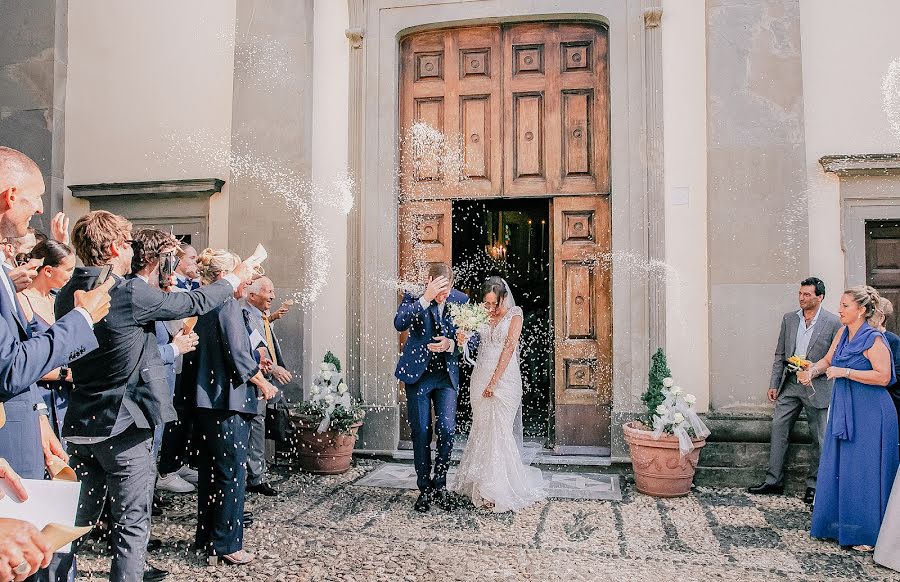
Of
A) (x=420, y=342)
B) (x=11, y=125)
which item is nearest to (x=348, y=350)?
(x=420, y=342)

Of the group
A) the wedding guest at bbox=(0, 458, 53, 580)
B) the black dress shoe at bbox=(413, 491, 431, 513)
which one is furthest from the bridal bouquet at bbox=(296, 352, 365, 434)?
the wedding guest at bbox=(0, 458, 53, 580)

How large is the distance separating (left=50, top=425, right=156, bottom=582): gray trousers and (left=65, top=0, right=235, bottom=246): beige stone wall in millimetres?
4952

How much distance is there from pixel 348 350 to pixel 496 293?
243 cm

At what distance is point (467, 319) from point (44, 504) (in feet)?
12.8

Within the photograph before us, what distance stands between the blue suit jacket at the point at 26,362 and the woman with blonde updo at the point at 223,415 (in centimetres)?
145

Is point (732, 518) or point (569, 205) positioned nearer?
point (732, 518)

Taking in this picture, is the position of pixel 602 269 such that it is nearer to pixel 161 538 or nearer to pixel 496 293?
pixel 496 293

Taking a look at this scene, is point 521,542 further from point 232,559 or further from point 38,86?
point 38,86

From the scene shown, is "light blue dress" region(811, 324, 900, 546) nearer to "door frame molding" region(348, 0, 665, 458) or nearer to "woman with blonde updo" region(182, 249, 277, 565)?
"door frame molding" region(348, 0, 665, 458)

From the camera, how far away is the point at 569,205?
7539 millimetres

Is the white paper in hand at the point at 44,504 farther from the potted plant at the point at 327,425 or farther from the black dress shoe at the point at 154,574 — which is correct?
the potted plant at the point at 327,425

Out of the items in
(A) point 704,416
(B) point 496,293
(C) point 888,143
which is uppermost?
(C) point 888,143

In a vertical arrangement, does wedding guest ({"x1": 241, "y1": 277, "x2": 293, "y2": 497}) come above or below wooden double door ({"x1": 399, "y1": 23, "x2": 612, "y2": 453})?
below

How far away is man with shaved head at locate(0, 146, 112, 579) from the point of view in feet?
7.07
